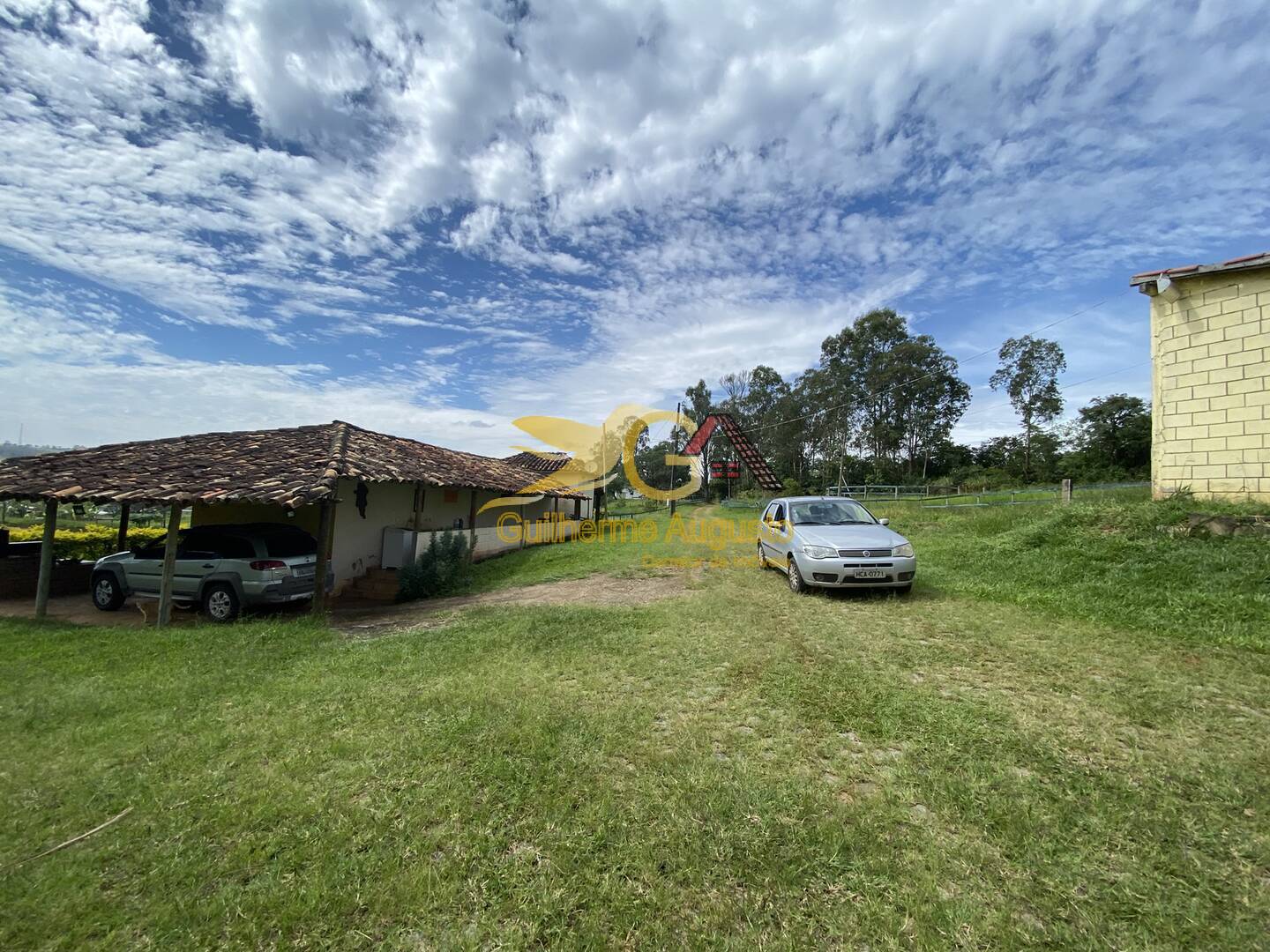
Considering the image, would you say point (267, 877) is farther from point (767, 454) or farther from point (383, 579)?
point (767, 454)

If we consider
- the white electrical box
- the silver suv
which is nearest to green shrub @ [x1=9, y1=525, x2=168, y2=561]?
the silver suv

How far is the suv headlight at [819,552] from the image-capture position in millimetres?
7125

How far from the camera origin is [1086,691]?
379 cm

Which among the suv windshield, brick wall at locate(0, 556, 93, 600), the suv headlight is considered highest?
the suv windshield

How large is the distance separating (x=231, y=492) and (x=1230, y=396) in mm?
15413

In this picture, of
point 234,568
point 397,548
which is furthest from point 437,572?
point 234,568

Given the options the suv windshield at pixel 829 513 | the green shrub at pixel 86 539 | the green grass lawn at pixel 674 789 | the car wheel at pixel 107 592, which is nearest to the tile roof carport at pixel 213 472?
the car wheel at pixel 107 592

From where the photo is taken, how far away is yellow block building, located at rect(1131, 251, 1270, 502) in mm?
7664

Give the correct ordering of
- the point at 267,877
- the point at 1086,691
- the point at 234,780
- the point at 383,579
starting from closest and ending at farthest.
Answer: the point at 267,877 < the point at 234,780 < the point at 1086,691 < the point at 383,579

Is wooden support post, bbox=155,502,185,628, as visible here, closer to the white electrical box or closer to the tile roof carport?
the tile roof carport

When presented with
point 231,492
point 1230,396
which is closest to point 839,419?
point 1230,396

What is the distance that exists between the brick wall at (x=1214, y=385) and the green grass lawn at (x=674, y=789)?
3.37m

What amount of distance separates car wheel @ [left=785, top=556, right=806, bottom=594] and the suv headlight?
0.35 meters

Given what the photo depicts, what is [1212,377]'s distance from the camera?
811 centimetres
